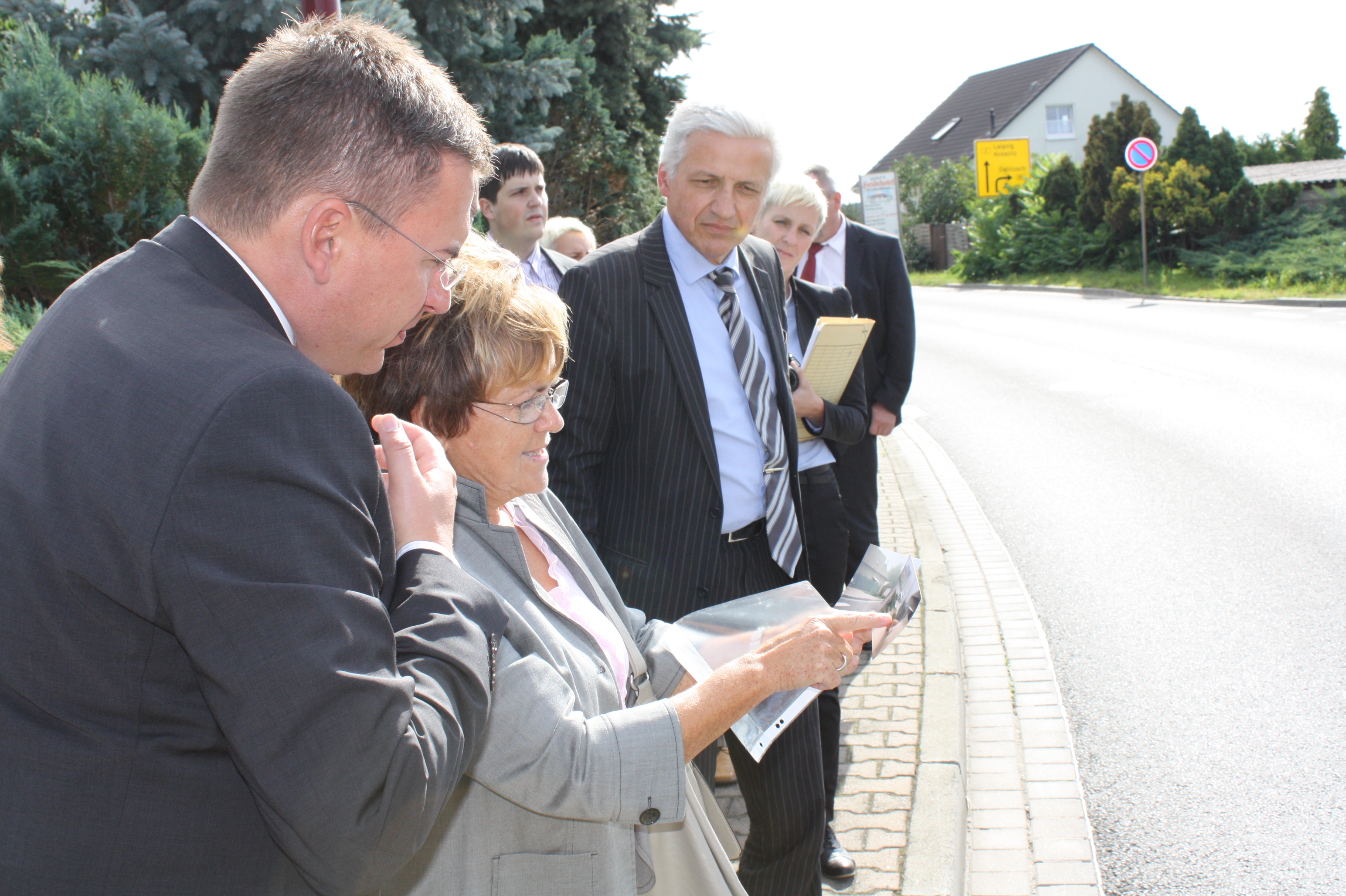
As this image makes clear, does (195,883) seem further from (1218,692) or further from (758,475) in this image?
(1218,692)

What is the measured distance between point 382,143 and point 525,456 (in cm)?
73

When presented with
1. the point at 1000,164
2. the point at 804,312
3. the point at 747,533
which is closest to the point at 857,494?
the point at 804,312

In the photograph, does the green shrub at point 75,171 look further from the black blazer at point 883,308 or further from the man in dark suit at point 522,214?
the black blazer at point 883,308

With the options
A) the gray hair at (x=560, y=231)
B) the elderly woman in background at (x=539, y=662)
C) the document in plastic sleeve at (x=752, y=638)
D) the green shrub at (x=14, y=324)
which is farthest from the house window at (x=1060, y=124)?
the elderly woman in background at (x=539, y=662)

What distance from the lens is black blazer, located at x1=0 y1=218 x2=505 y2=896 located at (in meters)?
1.02

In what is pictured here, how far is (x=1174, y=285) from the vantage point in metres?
23.5

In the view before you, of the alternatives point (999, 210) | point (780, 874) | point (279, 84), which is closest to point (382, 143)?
point (279, 84)

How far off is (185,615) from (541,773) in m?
0.65

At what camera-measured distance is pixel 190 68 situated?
6.39 m

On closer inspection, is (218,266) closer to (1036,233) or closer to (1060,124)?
(1036,233)

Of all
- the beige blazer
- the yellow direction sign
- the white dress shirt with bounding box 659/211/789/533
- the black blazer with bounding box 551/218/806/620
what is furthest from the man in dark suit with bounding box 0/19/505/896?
the yellow direction sign

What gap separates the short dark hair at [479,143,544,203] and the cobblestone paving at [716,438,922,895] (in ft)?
9.65

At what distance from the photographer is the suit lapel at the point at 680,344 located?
9.05ft

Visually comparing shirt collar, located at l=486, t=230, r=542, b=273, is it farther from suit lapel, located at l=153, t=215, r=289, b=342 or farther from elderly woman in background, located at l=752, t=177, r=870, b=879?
suit lapel, located at l=153, t=215, r=289, b=342
